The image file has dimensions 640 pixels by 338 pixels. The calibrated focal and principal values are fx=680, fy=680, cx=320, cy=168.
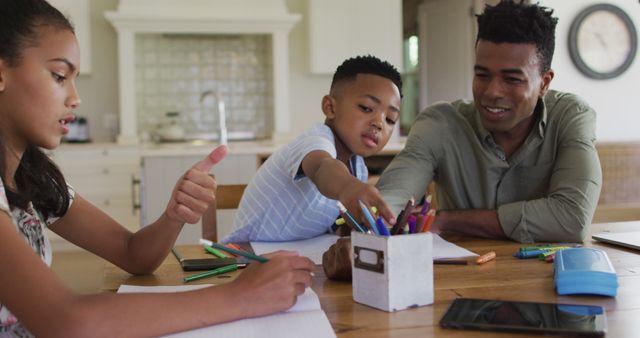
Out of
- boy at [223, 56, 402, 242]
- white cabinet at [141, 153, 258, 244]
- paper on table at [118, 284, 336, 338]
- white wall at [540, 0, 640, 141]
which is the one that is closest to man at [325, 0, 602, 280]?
boy at [223, 56, 402, 242]

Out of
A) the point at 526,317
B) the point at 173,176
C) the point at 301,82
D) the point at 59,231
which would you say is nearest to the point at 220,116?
the point at 173,176

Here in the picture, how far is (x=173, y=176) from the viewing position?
4.85 m

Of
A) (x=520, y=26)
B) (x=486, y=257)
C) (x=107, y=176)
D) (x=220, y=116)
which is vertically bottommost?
(x=107, y=176)

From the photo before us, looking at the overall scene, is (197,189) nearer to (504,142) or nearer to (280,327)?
(280,327)

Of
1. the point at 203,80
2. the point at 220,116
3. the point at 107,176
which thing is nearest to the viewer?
the point at 107,176

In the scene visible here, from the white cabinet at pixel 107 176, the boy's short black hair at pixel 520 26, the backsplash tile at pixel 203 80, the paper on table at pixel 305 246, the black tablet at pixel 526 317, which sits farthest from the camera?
the backsplash tile at pixel 203 80

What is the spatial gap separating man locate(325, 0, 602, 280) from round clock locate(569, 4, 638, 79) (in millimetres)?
3560

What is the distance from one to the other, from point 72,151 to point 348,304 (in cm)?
437

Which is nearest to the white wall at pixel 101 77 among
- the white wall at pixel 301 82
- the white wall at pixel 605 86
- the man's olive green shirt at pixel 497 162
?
the white wall at pixel 301 82

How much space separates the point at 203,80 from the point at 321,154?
444 cm

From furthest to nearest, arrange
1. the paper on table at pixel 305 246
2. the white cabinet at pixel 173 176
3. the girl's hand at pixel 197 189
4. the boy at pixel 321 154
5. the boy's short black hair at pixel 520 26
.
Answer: the white cabinet at pixel 173 176 < the boy's short black hair at pixel 520 26 < the boy at pixel 321 154 < the paper on table at pixel 305 246 < the girl's hand at pixel 197 189

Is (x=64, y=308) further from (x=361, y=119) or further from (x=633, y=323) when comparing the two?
(x=361, y=119)

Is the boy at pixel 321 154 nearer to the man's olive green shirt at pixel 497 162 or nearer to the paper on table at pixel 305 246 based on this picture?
the paper on table at pixel 305 246

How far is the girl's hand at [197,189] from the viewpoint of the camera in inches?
47.6
